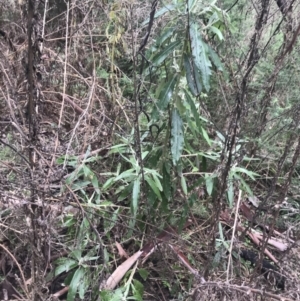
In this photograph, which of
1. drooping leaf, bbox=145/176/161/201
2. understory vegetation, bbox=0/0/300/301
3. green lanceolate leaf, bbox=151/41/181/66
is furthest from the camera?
drooping leaf, bbox=145/176/161/201


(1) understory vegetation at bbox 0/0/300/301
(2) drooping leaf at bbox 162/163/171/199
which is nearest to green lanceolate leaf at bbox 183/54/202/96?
(1) understory vegetation at bbox 0/0/300/301

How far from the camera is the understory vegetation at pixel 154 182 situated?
5.57 ft

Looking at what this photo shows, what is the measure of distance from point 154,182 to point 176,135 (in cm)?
27

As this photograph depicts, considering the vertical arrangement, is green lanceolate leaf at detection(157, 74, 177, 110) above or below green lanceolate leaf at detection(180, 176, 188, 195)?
above

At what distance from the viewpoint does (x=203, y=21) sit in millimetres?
Answer: 1956

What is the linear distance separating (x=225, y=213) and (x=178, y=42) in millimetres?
1078

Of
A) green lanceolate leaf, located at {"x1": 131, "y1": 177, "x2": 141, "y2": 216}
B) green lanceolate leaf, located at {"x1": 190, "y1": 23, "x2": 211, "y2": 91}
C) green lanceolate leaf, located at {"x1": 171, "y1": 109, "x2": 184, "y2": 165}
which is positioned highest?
green lanceolate leaf, located at {"x1": 190, "y1": 23, "x2": 211, "y2": 91}

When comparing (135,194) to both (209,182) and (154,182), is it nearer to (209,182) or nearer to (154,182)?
(154,182)

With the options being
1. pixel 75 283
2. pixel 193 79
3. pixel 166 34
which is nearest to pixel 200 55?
pixel 193 79

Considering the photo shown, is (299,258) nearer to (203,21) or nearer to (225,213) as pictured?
(225,213)

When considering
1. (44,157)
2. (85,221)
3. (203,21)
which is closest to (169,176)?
(85,221)

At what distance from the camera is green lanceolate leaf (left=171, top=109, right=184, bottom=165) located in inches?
72.7

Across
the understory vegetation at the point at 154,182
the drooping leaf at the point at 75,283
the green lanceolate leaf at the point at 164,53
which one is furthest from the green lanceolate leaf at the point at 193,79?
the drooping leaf at the point at 75,283

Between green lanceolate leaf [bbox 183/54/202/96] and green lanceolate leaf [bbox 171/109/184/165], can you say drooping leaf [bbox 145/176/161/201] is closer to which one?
green lanceolate leaf [bbox 171/109/184/165]
